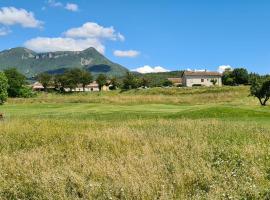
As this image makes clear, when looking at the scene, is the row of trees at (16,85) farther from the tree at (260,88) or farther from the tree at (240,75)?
the tree at (260,88)

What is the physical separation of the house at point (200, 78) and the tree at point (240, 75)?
24.0m

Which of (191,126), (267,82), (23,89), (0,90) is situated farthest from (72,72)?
(191,126)

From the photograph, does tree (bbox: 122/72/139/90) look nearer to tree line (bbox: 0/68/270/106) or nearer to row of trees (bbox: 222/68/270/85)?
tree line (bbox: 0/68/270/106)

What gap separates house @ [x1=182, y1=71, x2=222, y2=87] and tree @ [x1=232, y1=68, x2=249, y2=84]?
23990 millimetres

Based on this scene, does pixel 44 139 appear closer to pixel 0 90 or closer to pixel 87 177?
pixel 87 177

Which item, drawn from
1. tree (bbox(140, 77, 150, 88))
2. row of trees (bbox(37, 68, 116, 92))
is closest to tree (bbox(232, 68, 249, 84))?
tree (bbox(140, 77, 150, 88))

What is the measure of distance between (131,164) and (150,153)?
1736 millimetres

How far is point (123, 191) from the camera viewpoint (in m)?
8.51

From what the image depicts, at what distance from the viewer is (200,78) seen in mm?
194625

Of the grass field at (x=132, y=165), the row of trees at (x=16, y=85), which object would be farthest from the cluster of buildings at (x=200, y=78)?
the grass field at (x=132, y=165)

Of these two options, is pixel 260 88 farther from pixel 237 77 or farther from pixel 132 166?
pixel 237 77

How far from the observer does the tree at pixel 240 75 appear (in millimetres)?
160125

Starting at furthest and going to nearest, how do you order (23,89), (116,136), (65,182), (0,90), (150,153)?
(23,89), (0,90), (116,136), (150,153), (65,182)

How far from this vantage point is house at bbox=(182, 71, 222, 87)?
192m
